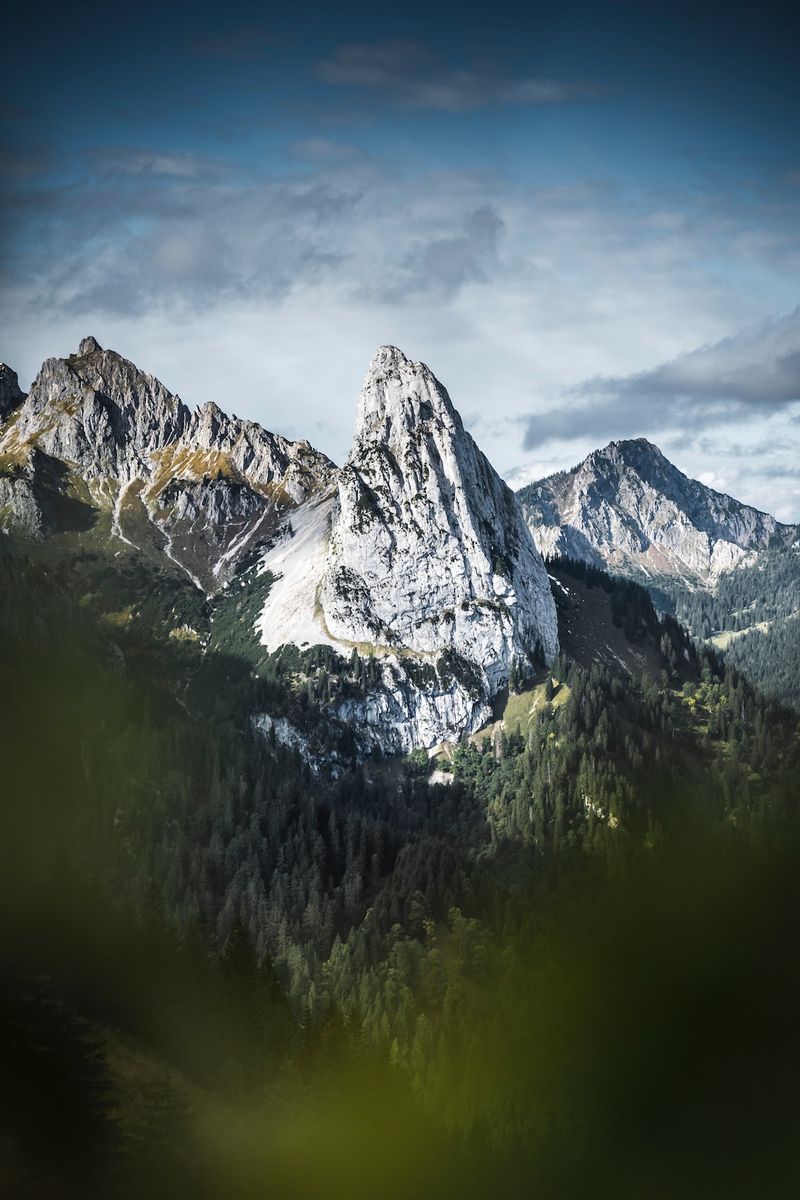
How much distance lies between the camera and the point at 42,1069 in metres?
56.4

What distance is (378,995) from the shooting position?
467 ft

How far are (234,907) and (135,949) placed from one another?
331ft

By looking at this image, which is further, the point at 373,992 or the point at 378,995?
the point at 373,992

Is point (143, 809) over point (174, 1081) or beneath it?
over

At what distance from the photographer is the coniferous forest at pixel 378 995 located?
62.5m

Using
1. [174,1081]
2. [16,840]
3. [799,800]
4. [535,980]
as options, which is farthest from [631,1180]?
[799,800]

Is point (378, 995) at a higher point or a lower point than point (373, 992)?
lower

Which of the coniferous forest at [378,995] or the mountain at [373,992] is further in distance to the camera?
the coniferous forest at [378,995]

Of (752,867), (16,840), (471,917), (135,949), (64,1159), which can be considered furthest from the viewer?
(471,917)

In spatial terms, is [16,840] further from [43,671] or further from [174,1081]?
[43,671]

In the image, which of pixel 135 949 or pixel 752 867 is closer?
pixel 135 949

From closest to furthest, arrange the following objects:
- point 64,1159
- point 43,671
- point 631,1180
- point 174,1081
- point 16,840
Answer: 1. point 64,1159
2. point 174,1081
3. point 16,840
4. point 631,1180
5. point 43,671

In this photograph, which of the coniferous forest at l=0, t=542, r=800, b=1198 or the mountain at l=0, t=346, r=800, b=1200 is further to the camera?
the coniferous forest at l=0, t=542, r=800, b=1198

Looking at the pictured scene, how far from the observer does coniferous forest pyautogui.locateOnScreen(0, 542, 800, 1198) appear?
2459 inches
